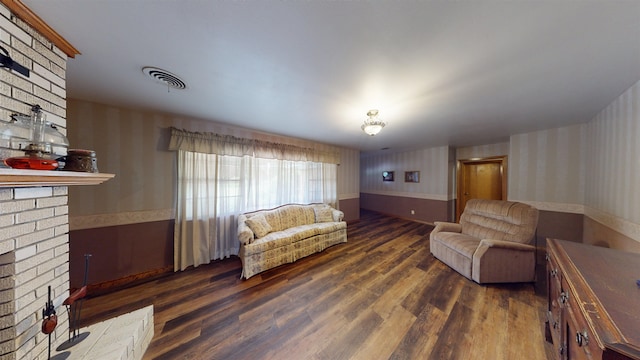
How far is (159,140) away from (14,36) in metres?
1.65

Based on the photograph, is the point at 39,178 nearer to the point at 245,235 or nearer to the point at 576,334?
the point at 245,235

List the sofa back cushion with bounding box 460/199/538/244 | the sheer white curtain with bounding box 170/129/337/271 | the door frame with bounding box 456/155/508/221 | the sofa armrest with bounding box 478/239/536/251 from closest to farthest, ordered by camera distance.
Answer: the sofa armrest with bounding box 478/239/536/251, the sofa back cushion with bounding box 460/199/538/244, the sheer white curtain with bounding box 170/129/337/271, the door frame with bounding box 456/155/508/221

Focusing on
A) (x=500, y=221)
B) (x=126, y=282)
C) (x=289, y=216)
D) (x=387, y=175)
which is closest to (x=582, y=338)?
(x=500, y=221)

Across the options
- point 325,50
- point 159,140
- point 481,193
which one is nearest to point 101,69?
point 159,140

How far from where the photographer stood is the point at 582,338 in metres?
0.77

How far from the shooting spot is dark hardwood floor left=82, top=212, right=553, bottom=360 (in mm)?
1419

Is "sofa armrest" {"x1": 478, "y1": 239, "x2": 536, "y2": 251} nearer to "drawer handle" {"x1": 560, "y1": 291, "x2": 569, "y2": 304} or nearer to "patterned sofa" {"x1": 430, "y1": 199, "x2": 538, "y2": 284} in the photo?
"patterned sofa" {"x1": 430, "y1": 199, "x2": 538, "y2": 284}

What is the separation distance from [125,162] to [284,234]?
2274 mm

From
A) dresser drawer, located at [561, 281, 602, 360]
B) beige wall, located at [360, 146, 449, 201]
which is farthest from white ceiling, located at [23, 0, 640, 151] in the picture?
beige wall, located at [360, 146, 449, 201]

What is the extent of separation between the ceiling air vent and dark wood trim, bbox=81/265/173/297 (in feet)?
7.82

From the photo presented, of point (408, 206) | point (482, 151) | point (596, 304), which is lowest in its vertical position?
point (408, 206)

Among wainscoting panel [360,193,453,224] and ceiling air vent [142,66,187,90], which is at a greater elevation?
ceiling air vent [142,66,187,90]

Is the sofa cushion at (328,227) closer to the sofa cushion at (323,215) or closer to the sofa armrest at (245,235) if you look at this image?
the sofa cushion at (323,215)

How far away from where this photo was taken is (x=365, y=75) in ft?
5.05
